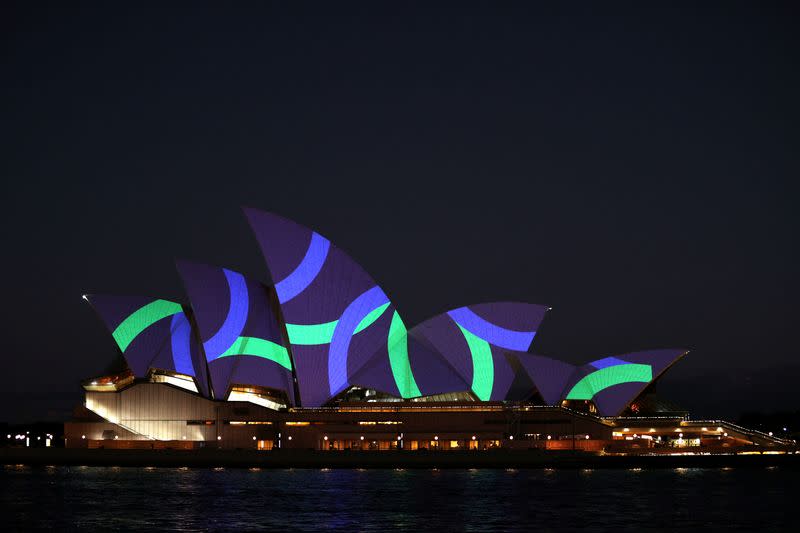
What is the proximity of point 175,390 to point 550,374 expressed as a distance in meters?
23.5

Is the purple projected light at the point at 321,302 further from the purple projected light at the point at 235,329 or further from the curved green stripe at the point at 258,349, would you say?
the purple projected light at the point at 235,329

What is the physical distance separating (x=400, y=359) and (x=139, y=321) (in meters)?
15.8

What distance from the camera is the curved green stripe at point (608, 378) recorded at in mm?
71062

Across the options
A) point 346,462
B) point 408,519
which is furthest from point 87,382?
point 408,519

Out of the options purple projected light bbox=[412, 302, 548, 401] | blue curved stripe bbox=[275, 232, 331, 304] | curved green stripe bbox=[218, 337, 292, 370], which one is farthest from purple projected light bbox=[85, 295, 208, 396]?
purple projected light bbox=[412, 302, 548, 401]

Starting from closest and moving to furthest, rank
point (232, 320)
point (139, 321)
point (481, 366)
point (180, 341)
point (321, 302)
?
point (321, 302)
point (232, 320)
point (139, 321)
point (180, 341)
point (481, 366)

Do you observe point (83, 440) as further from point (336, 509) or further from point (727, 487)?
point (727, 487)

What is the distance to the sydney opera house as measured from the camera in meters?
65.0

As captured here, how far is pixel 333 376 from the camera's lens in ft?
221

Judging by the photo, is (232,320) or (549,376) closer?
(232,320)

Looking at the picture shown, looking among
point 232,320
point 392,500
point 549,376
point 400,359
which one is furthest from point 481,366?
point 392,500

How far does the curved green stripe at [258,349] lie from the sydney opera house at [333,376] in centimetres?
8

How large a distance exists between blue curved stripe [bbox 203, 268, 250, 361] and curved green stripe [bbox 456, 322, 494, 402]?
13.3 m

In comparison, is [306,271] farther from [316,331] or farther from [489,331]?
[489,331]
